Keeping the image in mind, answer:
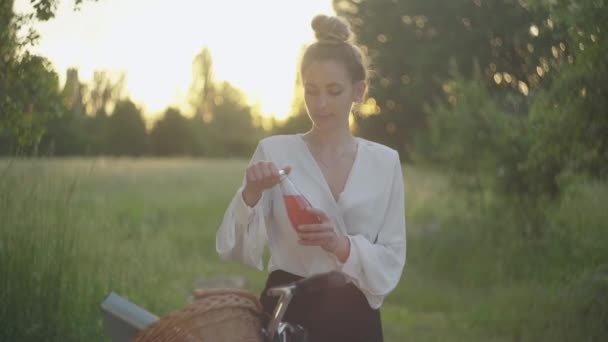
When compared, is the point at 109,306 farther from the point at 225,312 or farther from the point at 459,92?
the point at 459,92

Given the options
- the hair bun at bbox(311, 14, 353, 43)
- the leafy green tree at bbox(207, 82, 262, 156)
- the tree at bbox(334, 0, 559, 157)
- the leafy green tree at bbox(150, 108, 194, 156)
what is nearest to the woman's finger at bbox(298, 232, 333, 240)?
the hair bun at bbox(311, 14, 353, 43)

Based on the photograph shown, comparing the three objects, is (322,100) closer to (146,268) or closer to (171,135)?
(146,268)

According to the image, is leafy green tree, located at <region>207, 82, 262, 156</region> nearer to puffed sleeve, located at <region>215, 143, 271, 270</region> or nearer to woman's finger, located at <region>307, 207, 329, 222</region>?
puffed sleeve, located at <region>215, 143, 271, 270</region>

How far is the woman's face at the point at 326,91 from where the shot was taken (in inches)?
108

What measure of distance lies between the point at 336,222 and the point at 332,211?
47 millimetres

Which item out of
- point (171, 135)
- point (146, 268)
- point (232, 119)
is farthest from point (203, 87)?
point (146, 268)

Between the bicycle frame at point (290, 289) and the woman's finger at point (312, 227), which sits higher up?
the woman's finger at point (312, 227)

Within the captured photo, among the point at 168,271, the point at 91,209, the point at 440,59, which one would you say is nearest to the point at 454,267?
the point at 168,271

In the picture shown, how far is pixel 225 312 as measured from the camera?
191 cm

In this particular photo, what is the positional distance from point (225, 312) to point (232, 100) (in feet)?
186

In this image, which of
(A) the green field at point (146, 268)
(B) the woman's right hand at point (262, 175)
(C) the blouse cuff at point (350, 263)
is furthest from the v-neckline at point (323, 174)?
(A) the green field at point (146, 268)

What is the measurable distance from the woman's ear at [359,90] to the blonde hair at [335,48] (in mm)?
20

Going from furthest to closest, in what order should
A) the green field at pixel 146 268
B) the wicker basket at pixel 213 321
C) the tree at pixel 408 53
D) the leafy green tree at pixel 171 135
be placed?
the leafy green tree at pixel 171 135 → the tree at pixel 408 53 → the green field at pixel 146 268 → the wicker basket at pixel 213 321

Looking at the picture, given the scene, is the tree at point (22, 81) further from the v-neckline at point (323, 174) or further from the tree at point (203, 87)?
the tree at point (203, 87)
